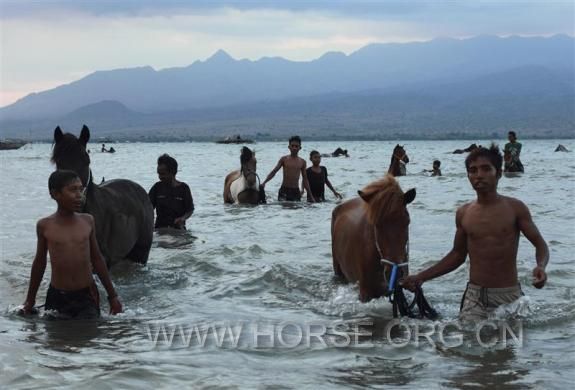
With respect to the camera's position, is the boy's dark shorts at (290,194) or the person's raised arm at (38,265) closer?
the person's raised arm at (38,265)

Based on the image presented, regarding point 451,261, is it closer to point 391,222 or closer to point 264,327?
point 391,222

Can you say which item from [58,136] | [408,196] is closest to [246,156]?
[58,136]

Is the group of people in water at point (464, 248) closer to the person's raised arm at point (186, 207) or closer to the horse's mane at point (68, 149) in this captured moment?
the horse's mane at point (68, 149)

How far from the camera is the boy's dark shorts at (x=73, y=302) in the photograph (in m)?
6.61

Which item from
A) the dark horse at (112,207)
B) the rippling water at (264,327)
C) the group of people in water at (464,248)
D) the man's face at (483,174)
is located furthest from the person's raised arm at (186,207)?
the man's face at (483,174)

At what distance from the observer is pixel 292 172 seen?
56.5 ft

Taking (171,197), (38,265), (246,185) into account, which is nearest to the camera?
(38,265)

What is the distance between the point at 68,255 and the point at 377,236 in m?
2.56

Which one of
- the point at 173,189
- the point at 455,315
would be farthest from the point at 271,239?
the point at 455,315

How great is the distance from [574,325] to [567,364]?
4.39ft

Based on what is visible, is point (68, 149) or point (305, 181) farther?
point (305, 181)

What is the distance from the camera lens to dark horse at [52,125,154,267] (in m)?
7.98

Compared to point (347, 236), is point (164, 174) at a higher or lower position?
higher

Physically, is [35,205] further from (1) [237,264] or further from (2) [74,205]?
(2) [74,205]
